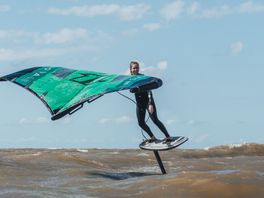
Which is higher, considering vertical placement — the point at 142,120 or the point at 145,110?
the point at 145,110

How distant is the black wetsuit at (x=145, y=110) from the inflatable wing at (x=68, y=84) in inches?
22.8

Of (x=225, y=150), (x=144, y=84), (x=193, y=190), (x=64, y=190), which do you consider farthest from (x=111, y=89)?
(x=225, y=150)

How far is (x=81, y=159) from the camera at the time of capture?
1716 centimetres

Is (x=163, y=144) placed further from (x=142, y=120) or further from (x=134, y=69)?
(x=134, y=69)

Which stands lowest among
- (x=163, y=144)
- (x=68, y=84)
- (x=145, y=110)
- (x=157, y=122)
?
(x=163, y=144)

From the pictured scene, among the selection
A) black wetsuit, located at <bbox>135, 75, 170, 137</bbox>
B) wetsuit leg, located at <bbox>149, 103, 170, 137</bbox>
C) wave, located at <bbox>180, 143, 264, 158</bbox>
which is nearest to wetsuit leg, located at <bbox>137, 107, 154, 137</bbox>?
black wetsuit, located at <bbox>135, 75, 170, 137</bbox>

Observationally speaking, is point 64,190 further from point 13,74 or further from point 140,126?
point 13,74

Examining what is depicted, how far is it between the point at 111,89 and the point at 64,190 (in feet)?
7.72

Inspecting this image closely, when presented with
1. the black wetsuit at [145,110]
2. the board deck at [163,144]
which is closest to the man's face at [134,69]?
the black wetsuit at [145,110]

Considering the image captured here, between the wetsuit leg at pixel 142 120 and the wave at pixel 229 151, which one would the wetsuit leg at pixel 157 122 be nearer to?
the wetsuit leg at pixel 142 120

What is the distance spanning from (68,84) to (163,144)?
8.38 ft

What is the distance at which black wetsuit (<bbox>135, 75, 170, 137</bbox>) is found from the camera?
485 inches

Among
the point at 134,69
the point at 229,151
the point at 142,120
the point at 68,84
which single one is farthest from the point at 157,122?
the point at 229,151

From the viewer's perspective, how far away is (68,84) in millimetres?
12859
